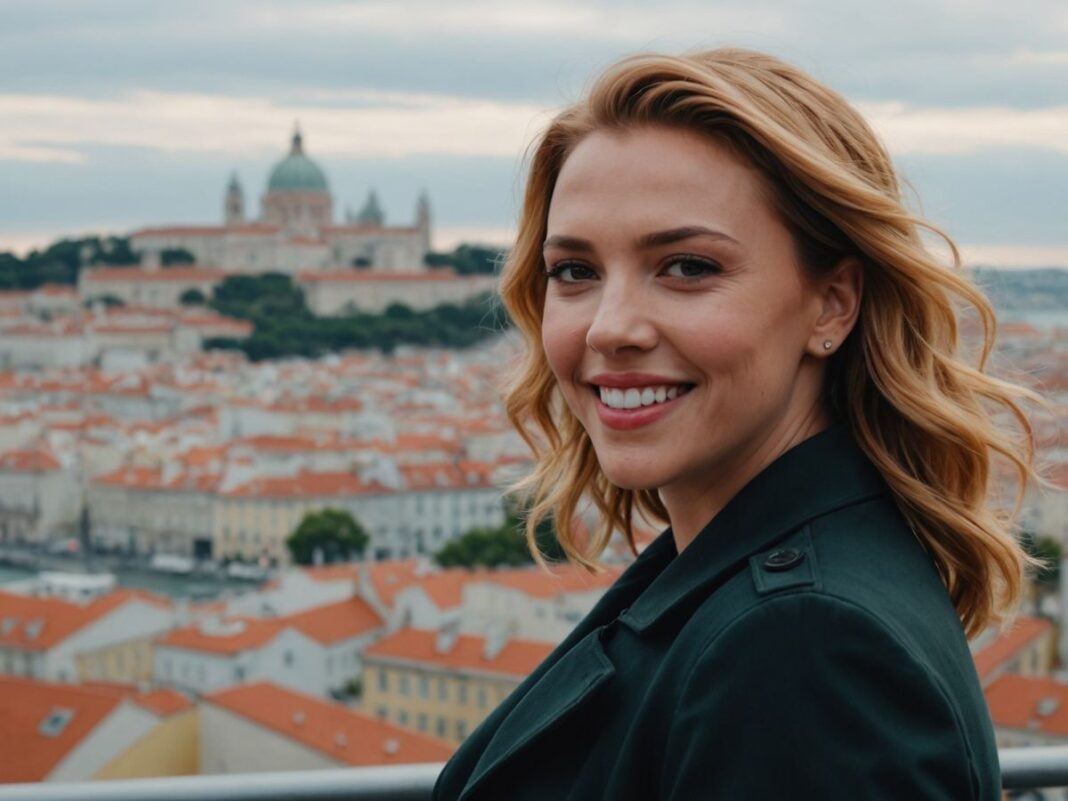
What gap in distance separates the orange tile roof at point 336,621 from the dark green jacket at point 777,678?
52.8 ft

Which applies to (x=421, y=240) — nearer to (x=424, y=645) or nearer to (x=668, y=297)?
(x=424, y=645)

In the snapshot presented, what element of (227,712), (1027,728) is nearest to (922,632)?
(1027,728)

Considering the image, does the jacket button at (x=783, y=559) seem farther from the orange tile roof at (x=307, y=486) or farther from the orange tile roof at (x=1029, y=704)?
the orange tile roof at (x=307, y=486)

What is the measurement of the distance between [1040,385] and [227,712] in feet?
40.0

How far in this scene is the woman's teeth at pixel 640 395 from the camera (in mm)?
637

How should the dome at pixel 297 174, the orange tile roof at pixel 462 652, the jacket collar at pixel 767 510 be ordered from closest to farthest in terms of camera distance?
the jacket collar at pixel 767 510 < the orange tile roof at pixel 462 652 < the dome at pixel 297 174

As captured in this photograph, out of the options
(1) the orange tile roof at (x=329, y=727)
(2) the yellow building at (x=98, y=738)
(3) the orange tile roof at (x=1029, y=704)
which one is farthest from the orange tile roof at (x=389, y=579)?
(3) the orange tile roof at (x=1029, y=704)

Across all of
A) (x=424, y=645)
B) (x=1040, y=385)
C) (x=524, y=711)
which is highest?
(x=1040, y=385)

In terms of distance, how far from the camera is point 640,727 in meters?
0.56

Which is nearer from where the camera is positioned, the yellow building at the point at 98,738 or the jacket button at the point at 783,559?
the jacket button at the point at 783,559

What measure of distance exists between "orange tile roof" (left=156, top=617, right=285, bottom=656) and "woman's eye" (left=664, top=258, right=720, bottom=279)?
52.5ft

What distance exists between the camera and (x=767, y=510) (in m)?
0.62

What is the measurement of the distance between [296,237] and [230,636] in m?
31.3

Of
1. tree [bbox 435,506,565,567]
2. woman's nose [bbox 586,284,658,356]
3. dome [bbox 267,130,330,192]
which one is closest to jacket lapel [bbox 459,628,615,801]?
woman's nose [bbox 586,284,658,356]
